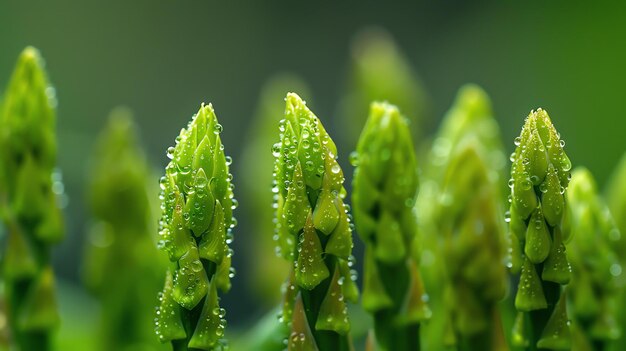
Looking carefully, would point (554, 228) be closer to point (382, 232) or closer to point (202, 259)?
point (382, 232)

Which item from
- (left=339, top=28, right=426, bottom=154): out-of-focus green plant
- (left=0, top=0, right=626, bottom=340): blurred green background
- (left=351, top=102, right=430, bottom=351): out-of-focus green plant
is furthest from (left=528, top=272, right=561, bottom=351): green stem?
(left=0, top=0, right=626, bottom=340): blurred green background

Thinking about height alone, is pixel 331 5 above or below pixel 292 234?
above

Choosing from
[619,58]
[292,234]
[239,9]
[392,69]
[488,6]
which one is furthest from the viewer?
[239,9]

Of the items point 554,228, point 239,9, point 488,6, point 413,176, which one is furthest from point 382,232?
point 239,9

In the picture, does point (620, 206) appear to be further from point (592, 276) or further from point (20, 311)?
point (20, 311)

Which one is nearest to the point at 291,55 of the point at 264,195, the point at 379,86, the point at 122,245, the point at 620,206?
the point at 379,86

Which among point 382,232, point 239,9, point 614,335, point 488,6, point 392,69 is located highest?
point 239,9

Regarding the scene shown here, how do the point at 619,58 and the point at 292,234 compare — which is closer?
the point at 292,234

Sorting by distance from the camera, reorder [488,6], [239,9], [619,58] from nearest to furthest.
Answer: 1. [619,58]
2. [488,6]
3. [239,9]
